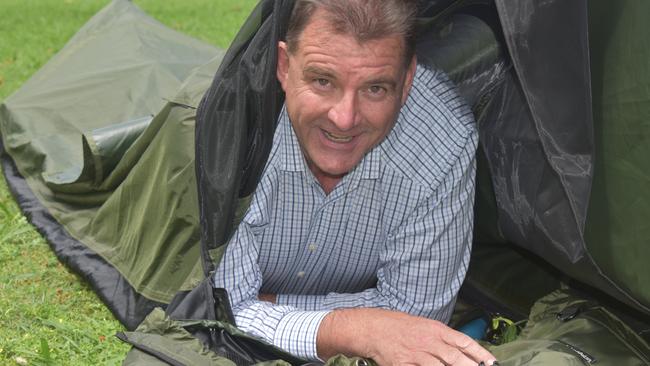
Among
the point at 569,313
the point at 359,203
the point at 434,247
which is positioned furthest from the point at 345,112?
the point at 569,313

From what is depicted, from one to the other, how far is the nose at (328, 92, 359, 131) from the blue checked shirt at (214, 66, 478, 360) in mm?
254

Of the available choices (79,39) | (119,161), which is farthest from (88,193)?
(79,39)

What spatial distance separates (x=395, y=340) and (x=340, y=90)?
0.68 metres

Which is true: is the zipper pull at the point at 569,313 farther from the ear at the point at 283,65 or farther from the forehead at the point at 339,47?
the ear at the point at 283,65

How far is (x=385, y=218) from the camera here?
2930 millimetres

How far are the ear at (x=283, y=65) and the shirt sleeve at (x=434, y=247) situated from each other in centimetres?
54

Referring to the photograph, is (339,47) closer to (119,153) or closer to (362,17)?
(362,17)

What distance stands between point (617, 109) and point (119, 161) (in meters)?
1.99

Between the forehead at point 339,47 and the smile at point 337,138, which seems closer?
the forehead at point 339,47

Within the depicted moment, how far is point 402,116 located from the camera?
2938mm

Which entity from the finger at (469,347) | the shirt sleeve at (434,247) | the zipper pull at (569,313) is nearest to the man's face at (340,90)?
the shirt sleeve at (434,247)

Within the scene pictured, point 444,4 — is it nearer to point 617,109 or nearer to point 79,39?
point 617,109

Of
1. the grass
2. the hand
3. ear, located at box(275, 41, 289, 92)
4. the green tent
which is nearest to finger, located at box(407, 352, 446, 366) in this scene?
the hand

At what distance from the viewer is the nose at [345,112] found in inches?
103
